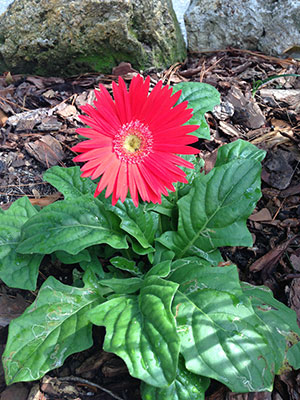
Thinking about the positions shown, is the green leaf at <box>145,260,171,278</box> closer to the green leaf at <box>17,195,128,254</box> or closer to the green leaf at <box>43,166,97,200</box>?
the green leaf at <box>17,195,128,254</box>

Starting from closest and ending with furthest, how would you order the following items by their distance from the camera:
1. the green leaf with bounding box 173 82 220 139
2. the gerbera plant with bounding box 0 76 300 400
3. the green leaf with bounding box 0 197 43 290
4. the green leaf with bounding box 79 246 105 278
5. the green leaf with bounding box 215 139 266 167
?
the gerbera plant with bounding box 0 76 300 400 < the green leaf with bounding box 0 197 43 290 < the green leaf with bounding box 79 246 105 278 < the green leaf with bounding box 215 139 266 167 < the green leaf with bounding box 173 82 220 139

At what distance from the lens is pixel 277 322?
184 cm

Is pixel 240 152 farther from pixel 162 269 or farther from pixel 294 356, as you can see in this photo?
pixel 294 356

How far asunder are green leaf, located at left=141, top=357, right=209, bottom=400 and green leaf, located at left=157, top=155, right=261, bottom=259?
66 centimetres

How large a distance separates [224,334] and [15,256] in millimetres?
1159

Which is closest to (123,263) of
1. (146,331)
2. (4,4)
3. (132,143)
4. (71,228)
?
(71,228)

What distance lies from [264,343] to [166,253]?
27.9 inches

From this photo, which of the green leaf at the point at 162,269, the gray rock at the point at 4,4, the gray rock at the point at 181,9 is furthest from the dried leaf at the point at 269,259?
the gray rock at the point at 4,4

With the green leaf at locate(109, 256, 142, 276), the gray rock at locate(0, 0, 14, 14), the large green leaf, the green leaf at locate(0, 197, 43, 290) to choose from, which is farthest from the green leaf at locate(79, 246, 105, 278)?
the gray rock at locate(0, 0, 14, 14)

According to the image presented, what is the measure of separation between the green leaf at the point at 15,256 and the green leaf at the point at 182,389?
2.53ft

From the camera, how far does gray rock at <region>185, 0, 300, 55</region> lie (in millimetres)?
3381

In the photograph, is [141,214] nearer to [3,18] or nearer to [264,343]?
[264,343]

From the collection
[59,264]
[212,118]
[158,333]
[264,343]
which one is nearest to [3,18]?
[212,118]

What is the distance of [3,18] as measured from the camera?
3.29m
